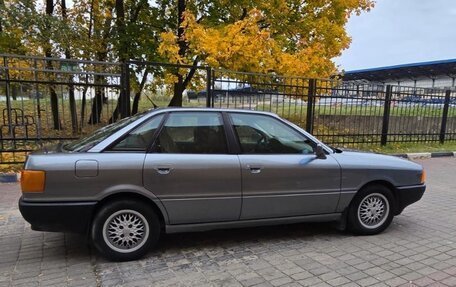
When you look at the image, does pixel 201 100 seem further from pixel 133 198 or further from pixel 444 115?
pixel 444 115

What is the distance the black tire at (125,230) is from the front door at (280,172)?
3.40ft

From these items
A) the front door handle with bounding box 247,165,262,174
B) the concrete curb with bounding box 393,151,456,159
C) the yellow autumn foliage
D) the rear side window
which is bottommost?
the concrete curb with bounding box 393,151,456,159

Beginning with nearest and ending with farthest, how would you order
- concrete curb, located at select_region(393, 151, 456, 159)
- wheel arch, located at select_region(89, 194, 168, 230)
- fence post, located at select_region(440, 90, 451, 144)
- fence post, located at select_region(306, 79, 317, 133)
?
wheel arch, located at select_region(89, 194, 168, 230), fence post, located at select_region(306, 79, 317, 133), concrete curb, located at select_region(393, 151, 456, 159), fence post, located at select_region(440, 90, 451, 144)

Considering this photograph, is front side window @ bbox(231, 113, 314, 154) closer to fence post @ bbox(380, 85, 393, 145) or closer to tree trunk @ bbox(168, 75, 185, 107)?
fence post @ bbox(380, 85, 393, 145)

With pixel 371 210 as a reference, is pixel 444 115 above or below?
above

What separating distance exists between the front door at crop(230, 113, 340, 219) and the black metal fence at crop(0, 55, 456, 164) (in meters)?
4.74

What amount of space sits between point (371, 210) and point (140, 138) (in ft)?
9.72

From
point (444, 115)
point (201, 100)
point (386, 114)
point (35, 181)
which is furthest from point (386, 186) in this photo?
point (444, 115)

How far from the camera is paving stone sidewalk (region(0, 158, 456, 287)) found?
3650mm

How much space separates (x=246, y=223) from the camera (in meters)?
4.42

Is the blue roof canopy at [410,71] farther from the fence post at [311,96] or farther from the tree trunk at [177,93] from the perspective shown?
the fence post at [311,96]

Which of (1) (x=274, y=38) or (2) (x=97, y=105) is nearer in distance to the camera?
(2) (x=97, y=105)

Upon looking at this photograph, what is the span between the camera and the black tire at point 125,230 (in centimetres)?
391

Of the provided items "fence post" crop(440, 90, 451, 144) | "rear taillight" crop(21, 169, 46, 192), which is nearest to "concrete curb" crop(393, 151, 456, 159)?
"fence post" crop(440, 90, 451, 144)
